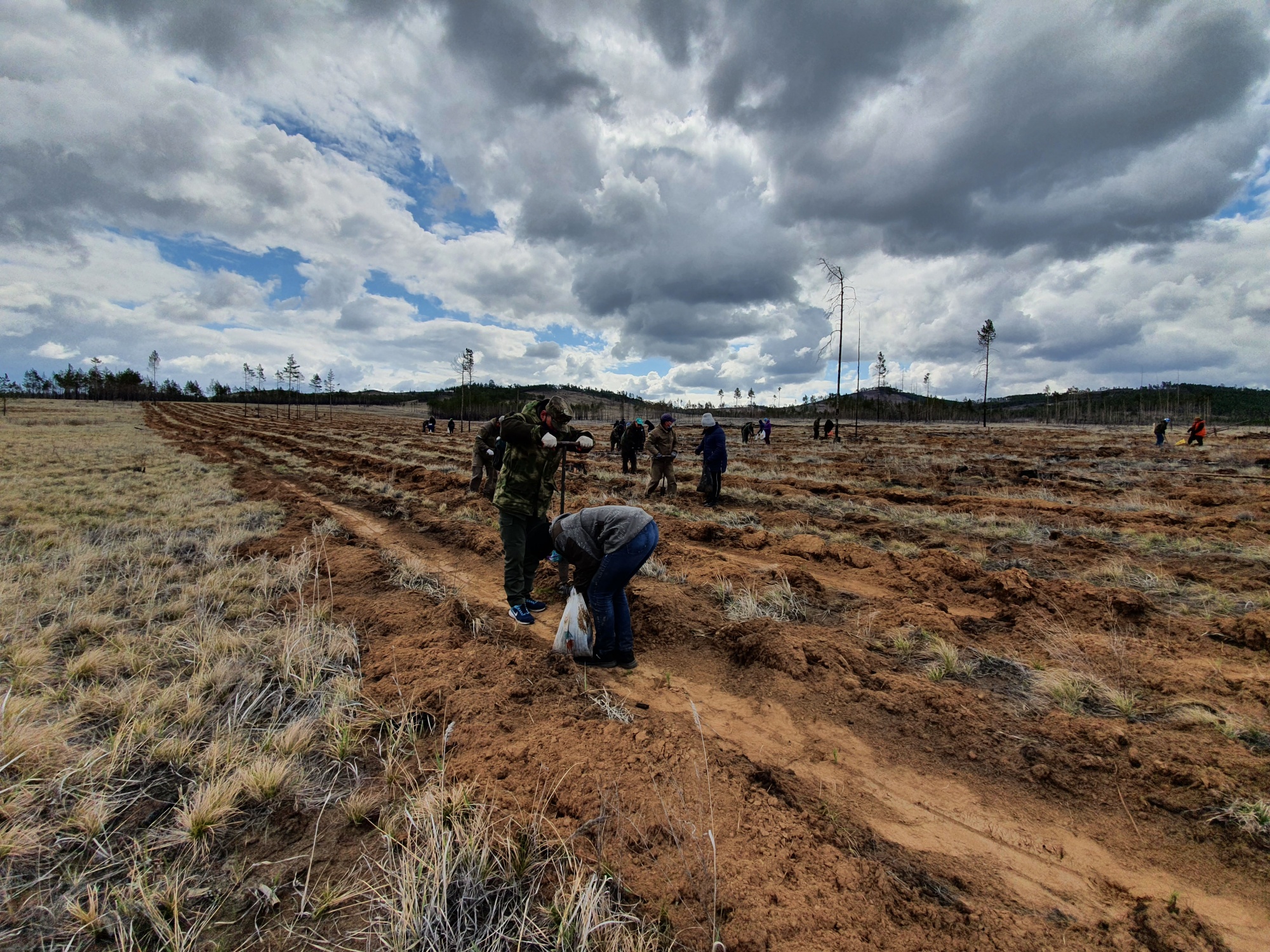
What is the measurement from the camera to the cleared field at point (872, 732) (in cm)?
242

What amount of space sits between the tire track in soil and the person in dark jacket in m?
0.28

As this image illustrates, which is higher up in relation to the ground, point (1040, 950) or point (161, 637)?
point (161, 637)

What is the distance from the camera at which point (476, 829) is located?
2428mm

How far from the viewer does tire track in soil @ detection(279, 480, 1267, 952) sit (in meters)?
2.49

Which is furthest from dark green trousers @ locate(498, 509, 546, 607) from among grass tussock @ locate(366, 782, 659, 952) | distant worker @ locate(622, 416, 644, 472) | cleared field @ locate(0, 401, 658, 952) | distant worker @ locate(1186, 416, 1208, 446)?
distant worker @ locate(1186, 416, 1208, 446)

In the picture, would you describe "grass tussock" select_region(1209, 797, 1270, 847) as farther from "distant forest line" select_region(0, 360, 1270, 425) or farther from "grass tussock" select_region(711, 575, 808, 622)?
"distant forest line" select_region(0, 360, 1270, 425)

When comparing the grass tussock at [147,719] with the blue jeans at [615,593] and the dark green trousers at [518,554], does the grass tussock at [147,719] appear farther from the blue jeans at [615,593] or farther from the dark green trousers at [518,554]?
the blue jeans at [615,593]

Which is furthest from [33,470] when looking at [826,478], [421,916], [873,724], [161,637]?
[826,478]

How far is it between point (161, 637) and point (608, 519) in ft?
12.8

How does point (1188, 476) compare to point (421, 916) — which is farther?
point (1188, 476)

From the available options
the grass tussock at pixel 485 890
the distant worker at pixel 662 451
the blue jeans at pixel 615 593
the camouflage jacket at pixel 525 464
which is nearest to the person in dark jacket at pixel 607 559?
the blue jeans at pixel 615 593

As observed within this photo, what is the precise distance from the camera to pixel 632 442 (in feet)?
58.2

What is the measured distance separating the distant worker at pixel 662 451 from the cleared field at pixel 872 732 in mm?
4355

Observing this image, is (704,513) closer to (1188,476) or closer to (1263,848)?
(1263,848)
